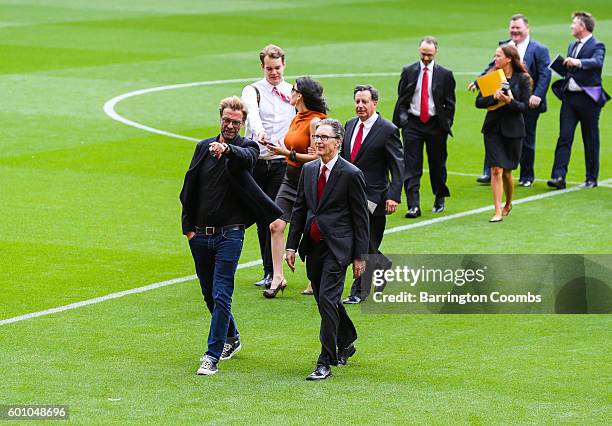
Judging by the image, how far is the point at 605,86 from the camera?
3142cm

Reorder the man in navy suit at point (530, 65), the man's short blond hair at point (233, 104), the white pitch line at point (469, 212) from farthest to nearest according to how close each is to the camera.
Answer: the man in navy suit at point (530, 65), the white pitch line at point (469, 212), the man's short blond hair at point (233, 104)

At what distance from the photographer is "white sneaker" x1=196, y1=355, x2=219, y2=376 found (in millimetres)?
11977

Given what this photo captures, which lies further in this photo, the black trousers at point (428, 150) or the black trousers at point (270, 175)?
the black trousers at point (428, 150)

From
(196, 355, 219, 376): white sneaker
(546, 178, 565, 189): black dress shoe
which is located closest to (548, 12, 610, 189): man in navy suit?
(546, 178, 565, 189): black dress shoe

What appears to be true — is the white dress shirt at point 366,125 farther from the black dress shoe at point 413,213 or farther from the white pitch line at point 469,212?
the black dress shoe at point 413,213

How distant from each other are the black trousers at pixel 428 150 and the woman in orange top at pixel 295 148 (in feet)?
16.0

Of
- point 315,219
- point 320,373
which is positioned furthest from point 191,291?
point 320,373

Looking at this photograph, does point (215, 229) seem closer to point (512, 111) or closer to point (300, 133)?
point (300, 133)

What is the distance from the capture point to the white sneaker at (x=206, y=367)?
11977 mm

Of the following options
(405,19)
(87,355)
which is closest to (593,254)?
(87,355)

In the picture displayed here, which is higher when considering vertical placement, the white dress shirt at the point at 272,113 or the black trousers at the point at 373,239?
the white dress shirt at the point at 272,113

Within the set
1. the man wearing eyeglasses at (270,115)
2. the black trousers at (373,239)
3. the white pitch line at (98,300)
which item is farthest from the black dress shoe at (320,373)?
the man wearing eyeglasses at (270,115)

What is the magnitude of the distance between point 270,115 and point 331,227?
3.43 m

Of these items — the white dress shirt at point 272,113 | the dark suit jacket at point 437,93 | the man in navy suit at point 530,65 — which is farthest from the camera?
the man in navy suit at point 530,65
